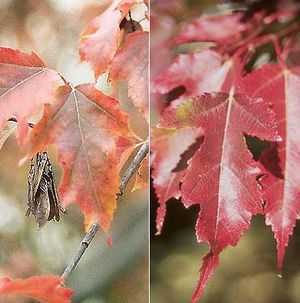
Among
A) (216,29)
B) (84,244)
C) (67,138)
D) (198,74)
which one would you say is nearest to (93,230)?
(84,244)

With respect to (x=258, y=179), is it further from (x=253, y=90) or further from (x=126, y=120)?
(x=126, y=120)

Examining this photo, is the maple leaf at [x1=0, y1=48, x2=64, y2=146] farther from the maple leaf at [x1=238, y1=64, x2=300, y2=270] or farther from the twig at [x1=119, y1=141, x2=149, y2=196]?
the maple leaf at [x1=238, y1=64, x2=300, y2=270]

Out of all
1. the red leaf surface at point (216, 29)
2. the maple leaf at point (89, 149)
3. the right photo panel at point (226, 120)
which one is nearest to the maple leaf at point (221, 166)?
the right photo panel at point (226, 120)

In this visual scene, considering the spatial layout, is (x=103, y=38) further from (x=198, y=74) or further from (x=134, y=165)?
(x=198, y=74)

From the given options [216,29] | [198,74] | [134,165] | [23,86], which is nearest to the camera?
[23,86]

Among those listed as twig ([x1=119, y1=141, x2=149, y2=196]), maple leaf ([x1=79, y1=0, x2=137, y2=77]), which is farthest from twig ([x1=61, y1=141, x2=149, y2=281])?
maple leaf ([x1=79, y1=0, x2=137, y2=77])

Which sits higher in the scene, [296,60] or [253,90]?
[296,60]

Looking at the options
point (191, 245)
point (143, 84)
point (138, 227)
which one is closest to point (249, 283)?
point (191, 245)
